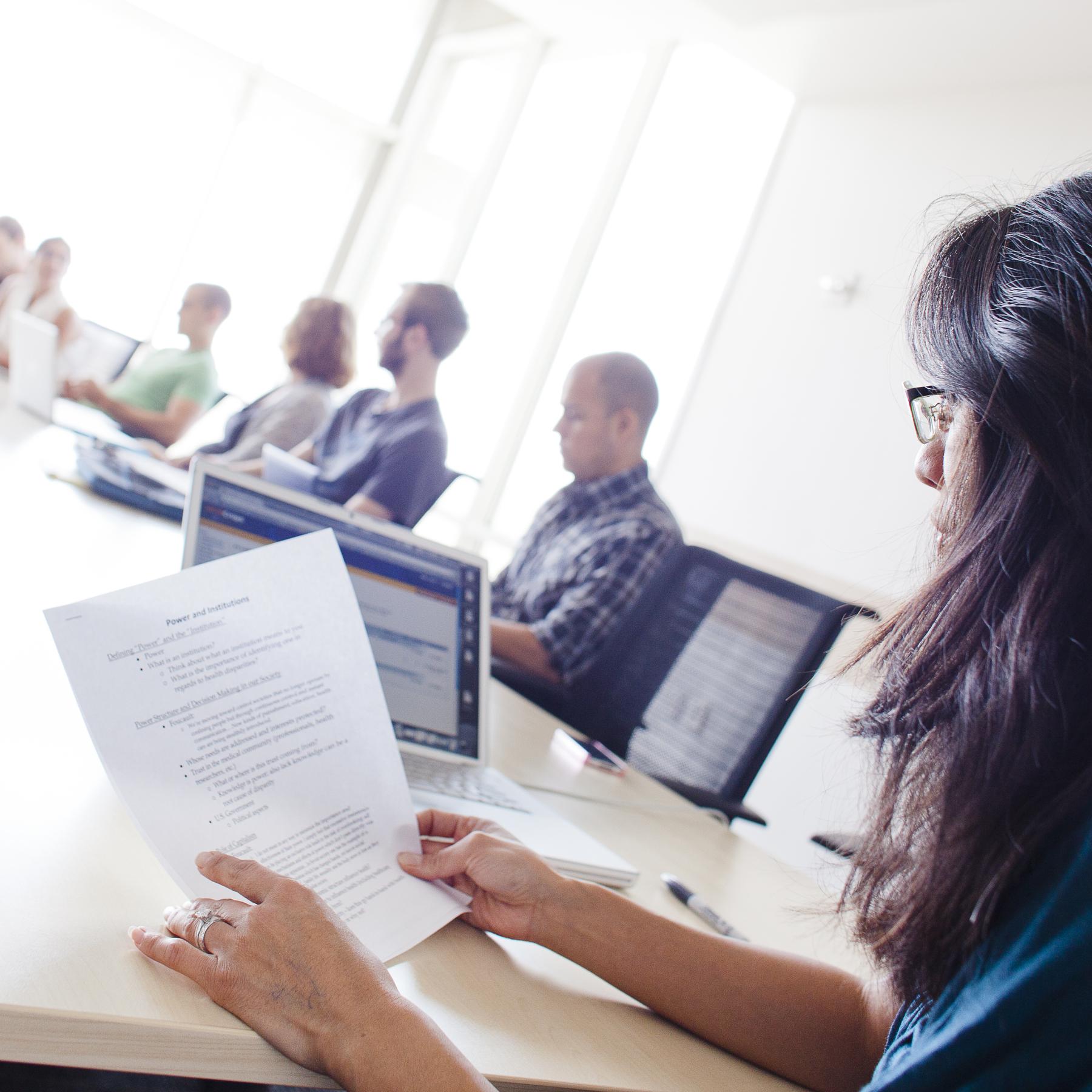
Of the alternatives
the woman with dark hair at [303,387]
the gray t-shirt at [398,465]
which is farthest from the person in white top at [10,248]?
the gray t-shirt at [398,465]

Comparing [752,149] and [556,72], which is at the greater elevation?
[556,72]

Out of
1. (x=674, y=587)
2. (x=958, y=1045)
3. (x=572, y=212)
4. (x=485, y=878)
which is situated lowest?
(x=485, y=878)

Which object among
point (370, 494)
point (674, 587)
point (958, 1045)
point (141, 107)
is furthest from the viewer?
point (141, 107)

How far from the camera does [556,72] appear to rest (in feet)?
19.4

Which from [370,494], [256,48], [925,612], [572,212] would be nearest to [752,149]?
[572,212]

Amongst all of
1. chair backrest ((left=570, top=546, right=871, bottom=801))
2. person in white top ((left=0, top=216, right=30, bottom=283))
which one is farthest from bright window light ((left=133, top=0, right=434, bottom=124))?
chair backrest ((left=570, top=546, right=871, bottom=801))

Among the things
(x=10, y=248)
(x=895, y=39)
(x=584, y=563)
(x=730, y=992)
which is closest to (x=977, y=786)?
(x=730, y=992)

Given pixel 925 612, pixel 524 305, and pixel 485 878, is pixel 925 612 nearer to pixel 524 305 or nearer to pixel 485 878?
pixel 485 878

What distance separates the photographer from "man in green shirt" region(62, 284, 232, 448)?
373cm

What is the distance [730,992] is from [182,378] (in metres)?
3.57

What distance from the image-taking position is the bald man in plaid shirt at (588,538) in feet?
6.95

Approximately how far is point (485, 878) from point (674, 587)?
128 centimetres

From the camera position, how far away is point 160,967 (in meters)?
0.65

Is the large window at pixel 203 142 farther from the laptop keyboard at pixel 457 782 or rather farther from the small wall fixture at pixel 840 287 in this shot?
the laptop keyboard at pixel 457 782
